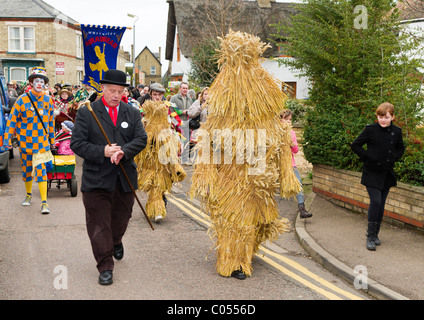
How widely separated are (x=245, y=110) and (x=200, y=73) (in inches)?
713

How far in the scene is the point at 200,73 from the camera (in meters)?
22.9

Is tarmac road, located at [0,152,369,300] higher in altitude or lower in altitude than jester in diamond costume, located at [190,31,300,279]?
lower

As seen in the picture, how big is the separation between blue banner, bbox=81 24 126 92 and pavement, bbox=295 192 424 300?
4646 mm

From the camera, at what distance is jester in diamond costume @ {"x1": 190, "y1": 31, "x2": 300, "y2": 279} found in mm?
5141

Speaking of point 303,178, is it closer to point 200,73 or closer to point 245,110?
point 245,110

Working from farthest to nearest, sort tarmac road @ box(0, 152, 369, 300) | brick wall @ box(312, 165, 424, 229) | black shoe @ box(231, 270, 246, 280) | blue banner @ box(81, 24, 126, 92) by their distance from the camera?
blue banner @ box(81, 24, 126, 92), brick wall @ box(312, 165, 424, 229), black shoe @ box(231, 270, 246, 280), tarmac road @ box(0, 152, 369, 300)

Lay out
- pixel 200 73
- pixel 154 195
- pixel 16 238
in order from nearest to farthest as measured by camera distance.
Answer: pixel 16 238
pixel 154 195
pixel 200 73

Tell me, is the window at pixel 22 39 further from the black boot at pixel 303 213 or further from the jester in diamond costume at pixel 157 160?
the black boot at pixel 303 213

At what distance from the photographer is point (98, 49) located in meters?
9.68

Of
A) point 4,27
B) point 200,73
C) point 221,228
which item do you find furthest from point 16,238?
point 4,27

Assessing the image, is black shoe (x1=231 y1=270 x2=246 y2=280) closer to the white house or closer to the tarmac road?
the tarmac road

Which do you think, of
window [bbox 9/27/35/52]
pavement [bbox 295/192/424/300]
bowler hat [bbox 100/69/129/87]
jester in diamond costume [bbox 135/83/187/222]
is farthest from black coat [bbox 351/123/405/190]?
window [bbox 9/27/35/52]

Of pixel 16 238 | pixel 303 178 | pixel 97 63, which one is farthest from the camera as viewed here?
pixel 303 178

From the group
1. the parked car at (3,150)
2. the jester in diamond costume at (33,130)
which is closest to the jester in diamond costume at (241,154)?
the jester in diamond costume at (33,130)
